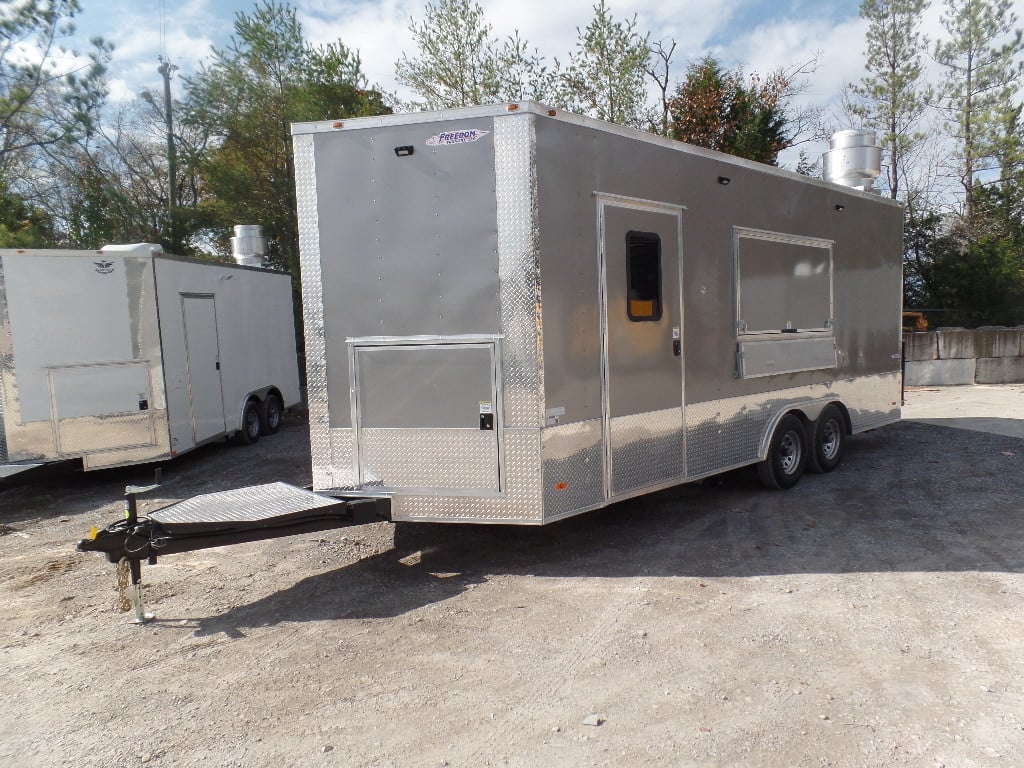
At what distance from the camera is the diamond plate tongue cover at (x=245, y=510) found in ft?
14.3

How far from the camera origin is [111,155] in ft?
79.2

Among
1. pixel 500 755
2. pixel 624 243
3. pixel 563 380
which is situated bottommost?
pixel 500 755

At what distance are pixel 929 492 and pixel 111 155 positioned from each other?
991 inches

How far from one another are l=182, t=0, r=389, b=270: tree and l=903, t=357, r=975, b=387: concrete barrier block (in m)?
13.7

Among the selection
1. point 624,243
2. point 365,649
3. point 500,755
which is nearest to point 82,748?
point 365,649

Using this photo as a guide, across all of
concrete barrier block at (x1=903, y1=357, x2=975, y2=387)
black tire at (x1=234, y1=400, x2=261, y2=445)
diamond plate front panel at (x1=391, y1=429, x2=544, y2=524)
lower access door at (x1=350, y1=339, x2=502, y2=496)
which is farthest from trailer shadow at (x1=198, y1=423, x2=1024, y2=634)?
concrete barrier block at (x1=903, y1=357, x2=975, y2=387)

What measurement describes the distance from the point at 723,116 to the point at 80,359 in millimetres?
16675

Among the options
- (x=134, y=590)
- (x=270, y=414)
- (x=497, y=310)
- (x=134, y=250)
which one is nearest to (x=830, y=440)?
(x=497, y=310)

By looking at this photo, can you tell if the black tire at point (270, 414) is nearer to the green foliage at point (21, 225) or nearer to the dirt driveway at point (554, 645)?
the dirt driveway at point (554, 645)

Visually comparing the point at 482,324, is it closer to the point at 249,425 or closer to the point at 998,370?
the point at 249,425

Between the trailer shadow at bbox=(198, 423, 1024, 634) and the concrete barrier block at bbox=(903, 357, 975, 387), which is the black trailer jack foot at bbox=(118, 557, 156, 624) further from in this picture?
the concrete barrier block at bbox=(903, 357, 975, 387)

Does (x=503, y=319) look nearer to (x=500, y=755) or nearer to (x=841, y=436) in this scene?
(x=500, y=755)

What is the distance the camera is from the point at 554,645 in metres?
4.01

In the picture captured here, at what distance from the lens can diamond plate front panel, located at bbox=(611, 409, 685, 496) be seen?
5379 mm
